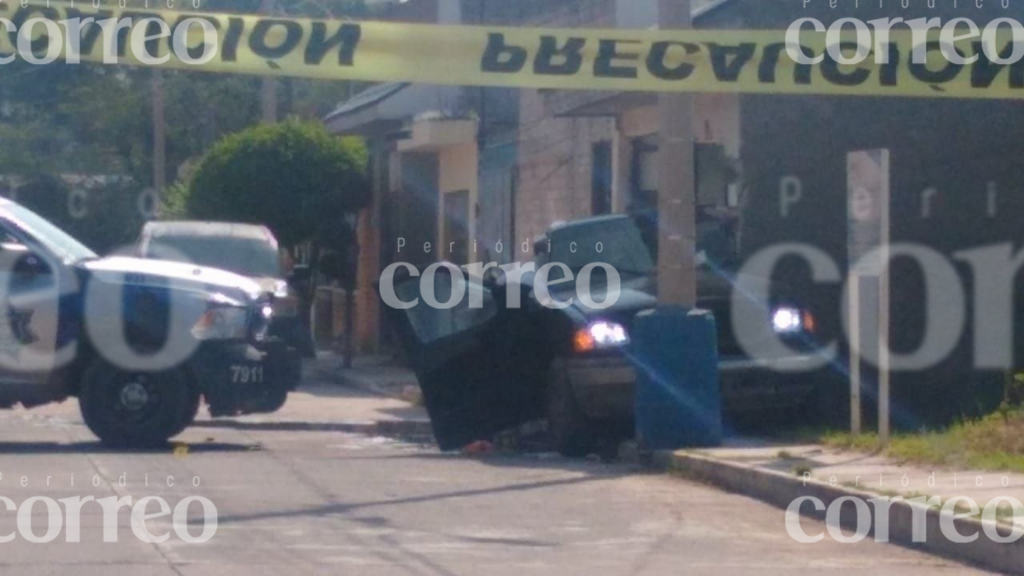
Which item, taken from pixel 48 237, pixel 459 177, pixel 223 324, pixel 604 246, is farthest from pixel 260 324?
pixel 459 177

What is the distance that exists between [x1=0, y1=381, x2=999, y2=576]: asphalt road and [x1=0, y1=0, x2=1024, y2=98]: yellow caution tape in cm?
288

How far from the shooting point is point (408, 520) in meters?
9.63

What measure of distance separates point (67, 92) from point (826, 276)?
121ft

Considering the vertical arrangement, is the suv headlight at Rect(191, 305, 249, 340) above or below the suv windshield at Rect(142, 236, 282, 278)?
below

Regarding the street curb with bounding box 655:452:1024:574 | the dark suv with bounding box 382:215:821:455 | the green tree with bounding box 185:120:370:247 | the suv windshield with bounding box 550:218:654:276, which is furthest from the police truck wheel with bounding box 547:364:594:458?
the green tree with bounding box 185:120:370:247

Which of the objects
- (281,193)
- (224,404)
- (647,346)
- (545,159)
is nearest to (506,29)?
(647,346)

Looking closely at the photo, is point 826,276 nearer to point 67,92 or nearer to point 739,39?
point 739,39

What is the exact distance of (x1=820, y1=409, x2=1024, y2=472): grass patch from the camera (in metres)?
10.8

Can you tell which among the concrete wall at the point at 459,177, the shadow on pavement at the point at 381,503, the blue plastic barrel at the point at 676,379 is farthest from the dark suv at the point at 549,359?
the concrete wall at the point at 459,177

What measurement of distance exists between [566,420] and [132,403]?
334 centimetres

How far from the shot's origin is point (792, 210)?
16375 mm

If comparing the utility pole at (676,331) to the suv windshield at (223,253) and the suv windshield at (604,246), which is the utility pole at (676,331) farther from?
the suv windshield at (223,253)

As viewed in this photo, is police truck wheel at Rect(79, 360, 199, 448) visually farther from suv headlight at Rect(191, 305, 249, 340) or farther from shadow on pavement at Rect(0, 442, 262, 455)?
suv headlight at Rect(191, 305, 249, 340)

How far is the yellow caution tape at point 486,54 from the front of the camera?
1220 cm
